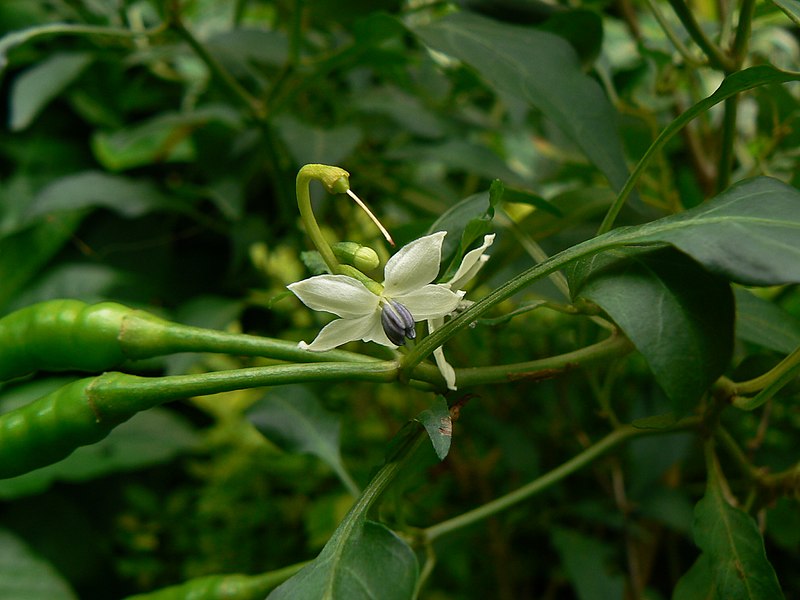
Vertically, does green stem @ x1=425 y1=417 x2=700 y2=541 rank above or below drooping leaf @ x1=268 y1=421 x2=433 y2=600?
below

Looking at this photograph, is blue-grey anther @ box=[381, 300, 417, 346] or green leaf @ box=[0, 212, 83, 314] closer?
blue-grey anther @ box=[381, 300, 417, 346]

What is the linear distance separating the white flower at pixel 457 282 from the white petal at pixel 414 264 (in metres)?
0.01

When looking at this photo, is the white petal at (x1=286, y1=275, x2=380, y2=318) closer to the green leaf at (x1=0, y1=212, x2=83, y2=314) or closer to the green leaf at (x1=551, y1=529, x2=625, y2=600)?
the green leaf at (x1=551, y1=529, x2=625, y2=600)

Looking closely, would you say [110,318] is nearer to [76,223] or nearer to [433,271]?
[433,271]

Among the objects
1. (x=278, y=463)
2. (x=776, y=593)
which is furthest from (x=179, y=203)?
(x=776, y=593)

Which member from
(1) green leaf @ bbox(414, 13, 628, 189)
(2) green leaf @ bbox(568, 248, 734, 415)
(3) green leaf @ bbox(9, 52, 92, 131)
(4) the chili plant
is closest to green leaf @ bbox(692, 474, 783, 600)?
(4) the chili plant

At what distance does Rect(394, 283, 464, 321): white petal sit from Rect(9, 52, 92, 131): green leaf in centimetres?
65

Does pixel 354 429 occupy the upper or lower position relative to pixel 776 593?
lower

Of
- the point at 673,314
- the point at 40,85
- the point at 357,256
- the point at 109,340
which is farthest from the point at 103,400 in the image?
the point at 40,85

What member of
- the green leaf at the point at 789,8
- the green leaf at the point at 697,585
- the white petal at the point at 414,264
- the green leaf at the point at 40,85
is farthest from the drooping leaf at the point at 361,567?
the green leaf at the point at 40,85

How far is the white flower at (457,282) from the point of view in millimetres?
389

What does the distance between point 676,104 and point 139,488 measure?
92cm

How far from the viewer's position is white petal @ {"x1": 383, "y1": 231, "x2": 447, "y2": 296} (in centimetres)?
38

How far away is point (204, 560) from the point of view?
103 centimetres
